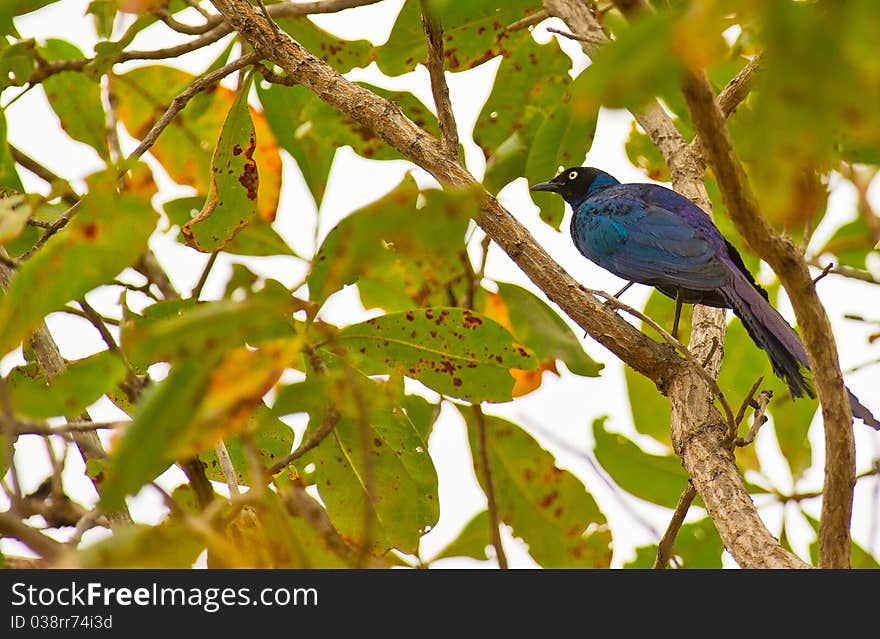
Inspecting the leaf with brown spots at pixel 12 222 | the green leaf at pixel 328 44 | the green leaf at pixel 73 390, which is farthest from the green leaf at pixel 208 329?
the green leaf at pixel 328 44

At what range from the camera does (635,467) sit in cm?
327

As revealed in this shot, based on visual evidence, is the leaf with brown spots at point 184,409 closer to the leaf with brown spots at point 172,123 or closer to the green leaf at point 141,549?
the green leaf at point 141,549

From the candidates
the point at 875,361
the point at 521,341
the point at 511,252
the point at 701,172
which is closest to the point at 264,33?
the point at 511,252

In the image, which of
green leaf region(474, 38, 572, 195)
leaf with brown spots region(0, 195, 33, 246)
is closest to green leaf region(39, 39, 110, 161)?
green leaf region(474, 38, 572, 195)

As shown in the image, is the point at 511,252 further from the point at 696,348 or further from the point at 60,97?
the point at 60,97

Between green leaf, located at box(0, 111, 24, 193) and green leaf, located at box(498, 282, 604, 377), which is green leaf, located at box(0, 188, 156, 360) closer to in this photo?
green leaf, located at box(0, 111, 24, 193)

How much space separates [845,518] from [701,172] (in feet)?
4.69

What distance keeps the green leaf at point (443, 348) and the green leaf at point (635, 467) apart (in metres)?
0.92

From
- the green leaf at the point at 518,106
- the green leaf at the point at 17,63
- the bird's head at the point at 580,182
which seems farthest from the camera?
the bird's head at the point at 580,182

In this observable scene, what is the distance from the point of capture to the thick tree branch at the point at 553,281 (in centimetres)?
231

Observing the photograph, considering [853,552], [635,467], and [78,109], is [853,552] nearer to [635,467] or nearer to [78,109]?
[635,467]

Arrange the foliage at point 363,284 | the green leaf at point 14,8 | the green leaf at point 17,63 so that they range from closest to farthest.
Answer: the foliage at point 363,284 → the green leaf at point 14,8 → the green leaf at point 17,63

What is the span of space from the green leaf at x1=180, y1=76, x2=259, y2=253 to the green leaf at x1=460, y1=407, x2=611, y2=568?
37.2 inches
